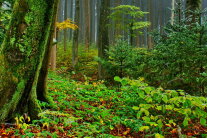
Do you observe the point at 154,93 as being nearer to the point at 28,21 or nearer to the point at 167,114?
the point at 28,21

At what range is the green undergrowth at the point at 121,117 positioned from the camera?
293 centimetres

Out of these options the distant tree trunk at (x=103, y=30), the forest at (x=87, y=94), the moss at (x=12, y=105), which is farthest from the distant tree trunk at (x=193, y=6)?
the moss at (x=12, y=105)

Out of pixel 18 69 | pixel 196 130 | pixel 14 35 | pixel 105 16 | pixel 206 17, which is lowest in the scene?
pixel 196 130

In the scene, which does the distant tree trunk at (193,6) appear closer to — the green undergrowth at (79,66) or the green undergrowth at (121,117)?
the green undergrowth at (121,117)

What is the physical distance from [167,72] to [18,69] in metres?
5.92

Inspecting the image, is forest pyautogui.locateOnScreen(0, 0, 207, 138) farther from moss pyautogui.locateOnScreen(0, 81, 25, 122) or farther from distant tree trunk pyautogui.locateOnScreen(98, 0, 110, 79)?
distant tree trunk pyautogui.locateOnScreen(98, 0, 110, 79)

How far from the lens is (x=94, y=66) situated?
1539cm

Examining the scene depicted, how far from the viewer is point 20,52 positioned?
10.7ft

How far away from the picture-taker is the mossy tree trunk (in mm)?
3227

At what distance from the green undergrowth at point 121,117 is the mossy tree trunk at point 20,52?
46 cm

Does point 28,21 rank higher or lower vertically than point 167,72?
higher

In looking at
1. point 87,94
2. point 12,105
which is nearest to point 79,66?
point 87,94

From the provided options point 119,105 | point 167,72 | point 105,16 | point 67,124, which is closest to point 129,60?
point 167,72

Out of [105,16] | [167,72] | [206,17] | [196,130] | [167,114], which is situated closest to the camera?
[196,130]
